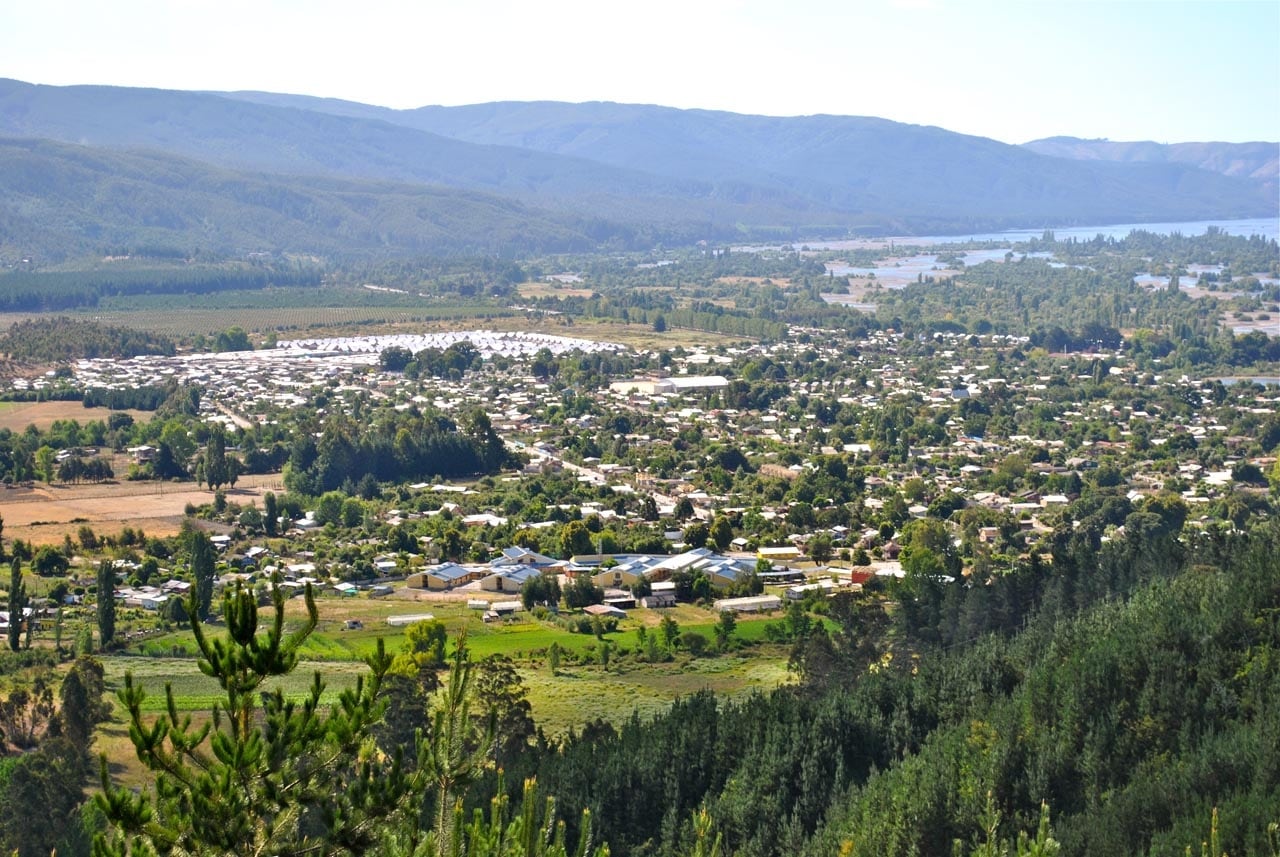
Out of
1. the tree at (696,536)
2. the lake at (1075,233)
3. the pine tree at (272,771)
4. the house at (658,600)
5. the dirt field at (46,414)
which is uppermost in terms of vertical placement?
the lake at (1075,233)

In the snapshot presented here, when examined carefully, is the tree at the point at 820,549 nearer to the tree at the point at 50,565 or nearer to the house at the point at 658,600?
the house at the point at 658,600

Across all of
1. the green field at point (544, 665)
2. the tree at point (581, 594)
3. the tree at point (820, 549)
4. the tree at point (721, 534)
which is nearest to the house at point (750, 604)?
the green field at point (544, 665)

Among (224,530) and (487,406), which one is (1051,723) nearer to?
(224,530)

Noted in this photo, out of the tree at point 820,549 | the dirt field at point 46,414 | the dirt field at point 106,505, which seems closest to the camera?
the tree at point 820,549

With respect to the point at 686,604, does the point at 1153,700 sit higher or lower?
higher

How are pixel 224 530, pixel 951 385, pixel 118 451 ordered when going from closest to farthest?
pixel 224 530 → pixel 118 451 → pixel 951 385

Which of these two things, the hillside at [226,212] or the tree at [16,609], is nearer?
the tree at [16,609]

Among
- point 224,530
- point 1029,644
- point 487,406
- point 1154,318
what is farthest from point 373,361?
point 1029,644

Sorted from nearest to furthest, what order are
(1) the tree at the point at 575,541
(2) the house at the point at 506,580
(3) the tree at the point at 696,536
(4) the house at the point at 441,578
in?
(2) the house at the point at 506,580 < (4) the house at the point at 441,578 < (1) the tree at the point at 575,541 < (3) the tree at the point at 696,536
